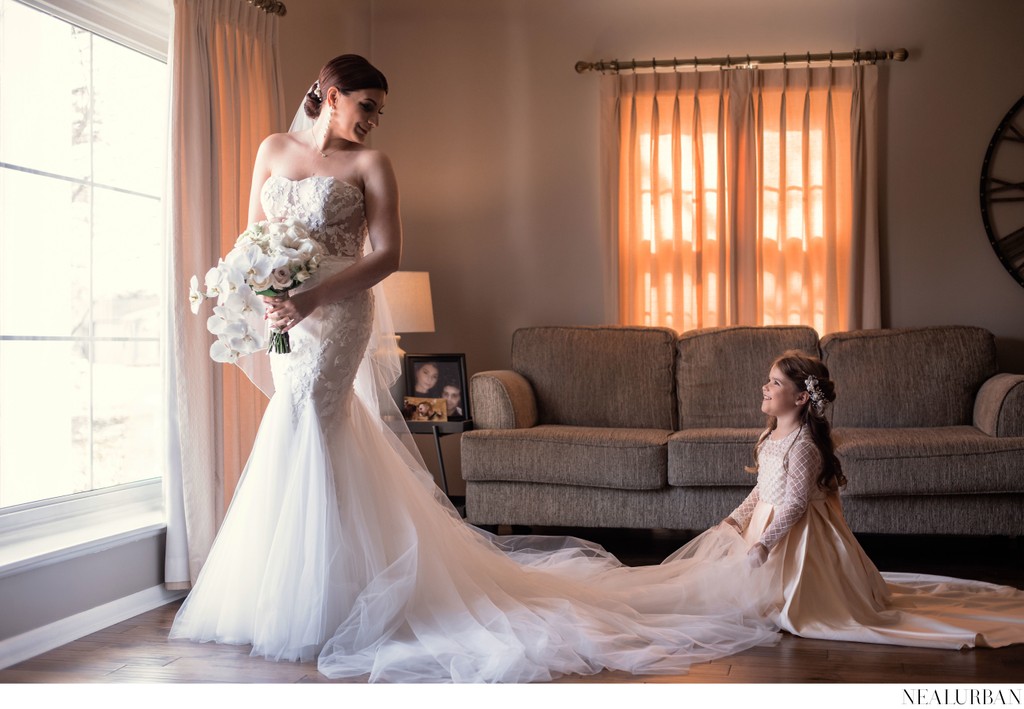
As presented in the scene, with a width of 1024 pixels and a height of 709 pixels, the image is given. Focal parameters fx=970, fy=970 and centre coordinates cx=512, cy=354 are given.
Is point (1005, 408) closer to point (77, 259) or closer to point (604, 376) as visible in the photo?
point (604, 376)

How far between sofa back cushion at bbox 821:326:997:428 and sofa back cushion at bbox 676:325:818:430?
0.24m

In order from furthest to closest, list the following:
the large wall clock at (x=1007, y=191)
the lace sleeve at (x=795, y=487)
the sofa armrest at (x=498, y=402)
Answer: the large wall clock at (x=1007, y=191)
the sofa armrest at (x=498, y=402)
the lace sleeve at (x=795, y=487)

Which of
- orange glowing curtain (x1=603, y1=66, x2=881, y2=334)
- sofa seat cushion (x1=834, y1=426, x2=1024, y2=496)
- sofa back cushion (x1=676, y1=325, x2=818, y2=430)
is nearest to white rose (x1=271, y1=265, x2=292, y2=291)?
sofa seat cushion (x1=834, y1=426, x2=1024, y2=496)

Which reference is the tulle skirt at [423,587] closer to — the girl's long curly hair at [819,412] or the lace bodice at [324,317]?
the lace bodice at [324,317]

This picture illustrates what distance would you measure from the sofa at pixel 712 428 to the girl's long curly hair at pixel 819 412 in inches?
33.3

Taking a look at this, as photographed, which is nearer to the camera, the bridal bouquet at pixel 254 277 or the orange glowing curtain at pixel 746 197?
the bridal bouquet at pixel 254 277

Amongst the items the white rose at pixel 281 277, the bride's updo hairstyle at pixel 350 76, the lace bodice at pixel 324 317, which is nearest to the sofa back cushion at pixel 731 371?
the lace bodice at pixel 324 317

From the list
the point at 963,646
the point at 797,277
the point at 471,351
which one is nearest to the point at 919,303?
the point at 797,277

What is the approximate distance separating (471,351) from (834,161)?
2.13 meters

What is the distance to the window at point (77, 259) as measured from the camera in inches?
119

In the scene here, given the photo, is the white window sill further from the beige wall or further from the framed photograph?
the beige wall

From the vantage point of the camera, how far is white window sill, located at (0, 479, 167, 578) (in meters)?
2.85

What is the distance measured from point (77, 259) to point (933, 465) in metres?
3.18

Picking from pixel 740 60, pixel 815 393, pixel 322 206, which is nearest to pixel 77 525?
pixel 322 206
